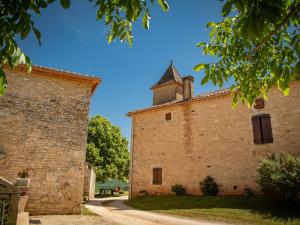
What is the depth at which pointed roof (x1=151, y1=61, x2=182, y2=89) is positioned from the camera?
81.2 ft

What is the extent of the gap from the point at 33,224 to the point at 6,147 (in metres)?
4.02

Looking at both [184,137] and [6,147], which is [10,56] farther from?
[184,137]

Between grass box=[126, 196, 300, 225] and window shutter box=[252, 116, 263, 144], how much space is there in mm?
3544

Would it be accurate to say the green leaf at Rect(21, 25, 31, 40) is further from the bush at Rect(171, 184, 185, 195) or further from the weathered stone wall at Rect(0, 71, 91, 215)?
the bush at Rect(171, 184, 185, 195)

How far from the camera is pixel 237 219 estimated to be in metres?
9.85

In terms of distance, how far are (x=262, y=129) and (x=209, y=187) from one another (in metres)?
4.90

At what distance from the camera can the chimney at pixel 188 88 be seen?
19.9 m

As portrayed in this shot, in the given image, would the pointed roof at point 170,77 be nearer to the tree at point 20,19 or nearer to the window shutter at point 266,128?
the window shutter at point 266,128

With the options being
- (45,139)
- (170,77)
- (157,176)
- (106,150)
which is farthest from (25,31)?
(106,150)

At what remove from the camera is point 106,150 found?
97.4 ft

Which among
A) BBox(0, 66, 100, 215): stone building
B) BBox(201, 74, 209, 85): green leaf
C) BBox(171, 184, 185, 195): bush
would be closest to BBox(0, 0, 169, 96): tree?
BBox(201, 74, 209, 85): green leaf

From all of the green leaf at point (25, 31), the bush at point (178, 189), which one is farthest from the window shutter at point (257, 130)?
the green leaf at point (25, 31)

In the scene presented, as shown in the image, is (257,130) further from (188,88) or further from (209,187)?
(188,88)

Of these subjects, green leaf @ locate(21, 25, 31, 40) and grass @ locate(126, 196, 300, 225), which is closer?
green leaf @ locate(21, 25, 31, 40)
